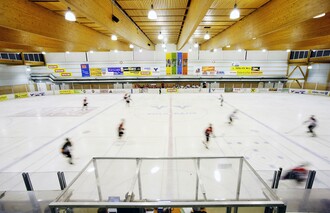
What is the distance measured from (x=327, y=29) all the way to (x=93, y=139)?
45.6ft

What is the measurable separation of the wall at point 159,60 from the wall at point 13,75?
184 centimetres

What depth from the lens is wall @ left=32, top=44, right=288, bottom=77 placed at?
28.8 meters

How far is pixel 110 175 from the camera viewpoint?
17.0 feet

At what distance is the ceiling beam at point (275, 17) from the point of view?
433 cm

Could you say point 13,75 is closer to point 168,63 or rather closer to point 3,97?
point 3,97

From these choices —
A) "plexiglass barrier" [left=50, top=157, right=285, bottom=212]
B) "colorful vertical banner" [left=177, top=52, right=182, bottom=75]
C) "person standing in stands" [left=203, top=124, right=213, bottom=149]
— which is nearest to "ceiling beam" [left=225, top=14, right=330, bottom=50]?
"person standing in stands" [left=203, top=124, right=213, bottom=149]

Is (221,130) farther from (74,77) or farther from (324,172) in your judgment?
(74,77)

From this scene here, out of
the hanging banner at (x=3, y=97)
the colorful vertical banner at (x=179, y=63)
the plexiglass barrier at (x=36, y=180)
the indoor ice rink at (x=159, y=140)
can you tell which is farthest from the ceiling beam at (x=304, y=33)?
the hanging banner at (x=3, y=97)

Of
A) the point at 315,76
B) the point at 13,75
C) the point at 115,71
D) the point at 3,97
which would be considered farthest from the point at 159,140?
the point at 315,76

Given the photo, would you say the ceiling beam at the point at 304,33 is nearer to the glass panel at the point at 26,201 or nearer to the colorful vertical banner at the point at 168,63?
the glass panel at the point at 26,201

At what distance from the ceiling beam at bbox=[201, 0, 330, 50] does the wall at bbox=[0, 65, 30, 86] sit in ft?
106

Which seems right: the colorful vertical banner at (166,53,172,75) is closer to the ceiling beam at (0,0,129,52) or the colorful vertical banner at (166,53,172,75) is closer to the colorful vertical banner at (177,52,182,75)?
the colorful vertical banner at (177,52,182,75)

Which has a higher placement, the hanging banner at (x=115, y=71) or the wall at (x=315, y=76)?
the hanging banner at (x=115, y=71)

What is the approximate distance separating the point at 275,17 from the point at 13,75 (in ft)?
116
